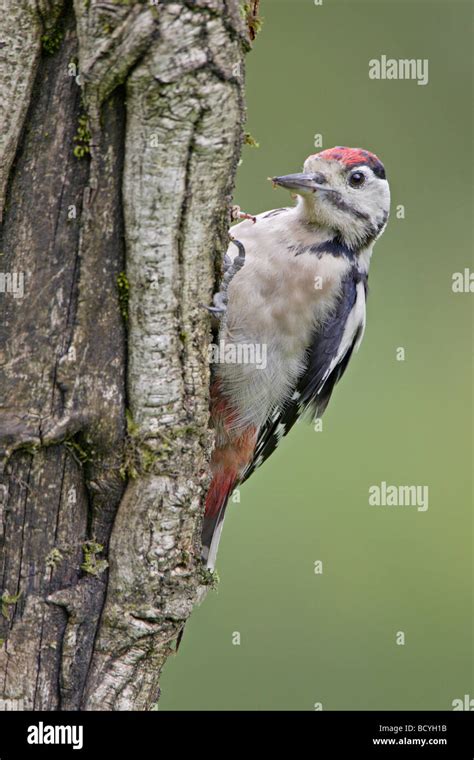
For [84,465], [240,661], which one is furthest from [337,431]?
[84,465]

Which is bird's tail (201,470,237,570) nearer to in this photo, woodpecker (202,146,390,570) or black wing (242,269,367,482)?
woodpecker (202,146,390,570)

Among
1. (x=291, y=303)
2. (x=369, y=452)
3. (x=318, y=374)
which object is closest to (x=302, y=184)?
(x=291, y=303)

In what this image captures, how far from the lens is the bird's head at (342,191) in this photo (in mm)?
3639

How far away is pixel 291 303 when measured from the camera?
11.6 feet

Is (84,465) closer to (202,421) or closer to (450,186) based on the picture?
(202,421)

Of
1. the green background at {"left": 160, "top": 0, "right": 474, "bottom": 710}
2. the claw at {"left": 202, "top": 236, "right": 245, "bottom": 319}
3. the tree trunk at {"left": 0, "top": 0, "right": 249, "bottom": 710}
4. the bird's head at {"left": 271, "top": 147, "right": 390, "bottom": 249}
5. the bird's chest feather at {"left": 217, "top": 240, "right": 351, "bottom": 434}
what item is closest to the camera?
the tree trunk at {"left": 0, "top": 0, "right": 249, "bottom": 710}

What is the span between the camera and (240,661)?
488 centimetres

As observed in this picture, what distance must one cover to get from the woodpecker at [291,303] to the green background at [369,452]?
147cm

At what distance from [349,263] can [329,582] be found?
2.30 m

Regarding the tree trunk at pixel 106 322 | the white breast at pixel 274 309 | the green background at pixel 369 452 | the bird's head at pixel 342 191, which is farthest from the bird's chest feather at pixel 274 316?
the green background at pixel 369 452

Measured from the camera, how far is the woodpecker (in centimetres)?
351

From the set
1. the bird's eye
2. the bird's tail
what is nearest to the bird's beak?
the bird's eye

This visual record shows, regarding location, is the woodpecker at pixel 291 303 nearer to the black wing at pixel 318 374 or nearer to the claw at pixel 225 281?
the black wing at pixel 318 374

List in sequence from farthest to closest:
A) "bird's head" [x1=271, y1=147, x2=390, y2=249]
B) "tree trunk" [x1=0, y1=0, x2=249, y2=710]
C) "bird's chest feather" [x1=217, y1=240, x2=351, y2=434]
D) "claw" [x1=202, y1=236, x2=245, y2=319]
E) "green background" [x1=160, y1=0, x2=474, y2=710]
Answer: "green background" [x1=160, y1=0, x2=474, y2=710] → "bird's head" [x1=271, y1=147, x2=390, y2=249] → "bird's chest feather" [x1=217, y1=240, x2=351, y2=434] → "claw" [x1=202, y1=236, x2=245, y2=319] → "tree trunk" [x1=0, y1=0, x2=249, y2=710]
